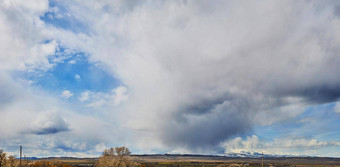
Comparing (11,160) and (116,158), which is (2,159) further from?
(116,158)

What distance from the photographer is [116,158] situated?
123312 millimetres

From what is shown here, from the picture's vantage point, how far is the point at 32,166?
121 meters

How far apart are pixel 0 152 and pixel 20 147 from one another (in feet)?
28.2

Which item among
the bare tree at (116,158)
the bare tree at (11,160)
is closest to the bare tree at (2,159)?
the bare tree at (11,160)

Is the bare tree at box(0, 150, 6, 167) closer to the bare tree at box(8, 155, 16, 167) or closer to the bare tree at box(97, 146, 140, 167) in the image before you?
the bare tree at box(8, 155, 16, 167)

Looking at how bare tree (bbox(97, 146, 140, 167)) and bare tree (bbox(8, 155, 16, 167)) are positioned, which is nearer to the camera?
bare tree (bbox(8, 155, 16, 167))

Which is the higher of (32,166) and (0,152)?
(0,152)

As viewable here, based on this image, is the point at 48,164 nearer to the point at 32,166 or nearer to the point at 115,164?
the point at 32,166

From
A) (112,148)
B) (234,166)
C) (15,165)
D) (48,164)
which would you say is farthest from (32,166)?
(234,166)

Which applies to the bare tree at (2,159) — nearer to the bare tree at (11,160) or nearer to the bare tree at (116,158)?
the bare tree at (11,160)

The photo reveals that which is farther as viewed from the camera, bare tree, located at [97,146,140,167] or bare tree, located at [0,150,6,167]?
bare tree, located at [97,146,140,167]

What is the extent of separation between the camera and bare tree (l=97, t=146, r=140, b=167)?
120 meters

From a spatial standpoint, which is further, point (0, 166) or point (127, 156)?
point (127, 156)

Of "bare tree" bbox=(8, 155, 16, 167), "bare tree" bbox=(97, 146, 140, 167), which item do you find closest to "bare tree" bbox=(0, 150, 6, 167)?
"bare tree" bbox=(8, 155, 16, 167)
